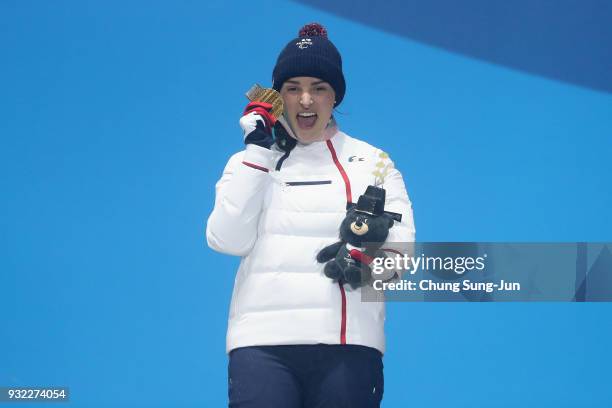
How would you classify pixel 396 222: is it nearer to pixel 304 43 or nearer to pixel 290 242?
pixel 290 242

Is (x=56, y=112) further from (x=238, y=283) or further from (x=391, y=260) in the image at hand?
(x=391, y=260)

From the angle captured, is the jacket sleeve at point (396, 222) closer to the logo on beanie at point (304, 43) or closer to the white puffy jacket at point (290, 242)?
the white puffy jacket at point (290, 242)

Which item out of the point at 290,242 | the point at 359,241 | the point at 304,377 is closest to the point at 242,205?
the point at 290,242

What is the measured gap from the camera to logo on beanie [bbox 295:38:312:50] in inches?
69.3

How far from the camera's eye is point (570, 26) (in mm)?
2883

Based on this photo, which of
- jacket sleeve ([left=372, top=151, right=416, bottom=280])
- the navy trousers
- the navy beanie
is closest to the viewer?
the navy trousers

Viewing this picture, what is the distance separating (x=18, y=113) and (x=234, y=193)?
150 centimetres

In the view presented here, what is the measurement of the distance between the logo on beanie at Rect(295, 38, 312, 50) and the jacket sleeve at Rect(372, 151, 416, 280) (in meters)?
0.29

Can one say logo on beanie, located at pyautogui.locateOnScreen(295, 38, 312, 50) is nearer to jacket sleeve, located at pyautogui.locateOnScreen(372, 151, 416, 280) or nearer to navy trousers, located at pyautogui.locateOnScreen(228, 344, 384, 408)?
jacket sleeve, located at pyautogui.locateOnScreen(372, 151, 416, 280)

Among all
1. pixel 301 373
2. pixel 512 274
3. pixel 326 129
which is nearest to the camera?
pixel 301 373

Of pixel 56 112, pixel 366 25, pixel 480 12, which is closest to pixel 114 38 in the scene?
pixel 56 112

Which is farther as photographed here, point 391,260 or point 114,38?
point 114,38

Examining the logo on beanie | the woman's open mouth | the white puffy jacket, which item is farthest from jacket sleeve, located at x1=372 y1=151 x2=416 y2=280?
the logo on beanie

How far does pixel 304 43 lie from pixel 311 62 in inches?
2.4
